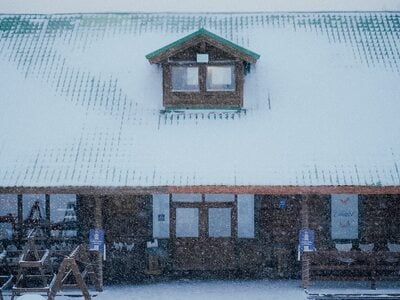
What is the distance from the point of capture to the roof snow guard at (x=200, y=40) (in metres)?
17.1

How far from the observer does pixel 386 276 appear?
16.1m

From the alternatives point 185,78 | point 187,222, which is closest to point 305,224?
A: point 187,222

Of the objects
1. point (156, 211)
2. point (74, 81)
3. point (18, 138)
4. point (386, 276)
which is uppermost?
point (74, 81)

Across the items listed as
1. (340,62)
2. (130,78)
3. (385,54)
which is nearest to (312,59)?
(340,62)

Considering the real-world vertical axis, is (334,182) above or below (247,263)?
above

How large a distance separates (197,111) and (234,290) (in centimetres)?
537

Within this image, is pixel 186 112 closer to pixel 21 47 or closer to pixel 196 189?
pixel 196 189

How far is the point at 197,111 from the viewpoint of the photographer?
17469 mm

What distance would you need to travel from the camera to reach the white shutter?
16828 millimetres

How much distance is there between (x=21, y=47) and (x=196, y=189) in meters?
9.08

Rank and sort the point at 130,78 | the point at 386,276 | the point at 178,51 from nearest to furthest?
the point at 386,276 < the point at 178,51 < the point at 130,78

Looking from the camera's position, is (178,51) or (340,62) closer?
(178,51)

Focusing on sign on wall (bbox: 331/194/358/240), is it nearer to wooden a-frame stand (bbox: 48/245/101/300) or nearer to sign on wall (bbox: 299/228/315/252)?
sign on wall (bbox: 299/228/315/252)

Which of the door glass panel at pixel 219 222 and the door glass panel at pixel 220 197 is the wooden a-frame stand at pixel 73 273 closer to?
the door glass panel at pixel 219 222
